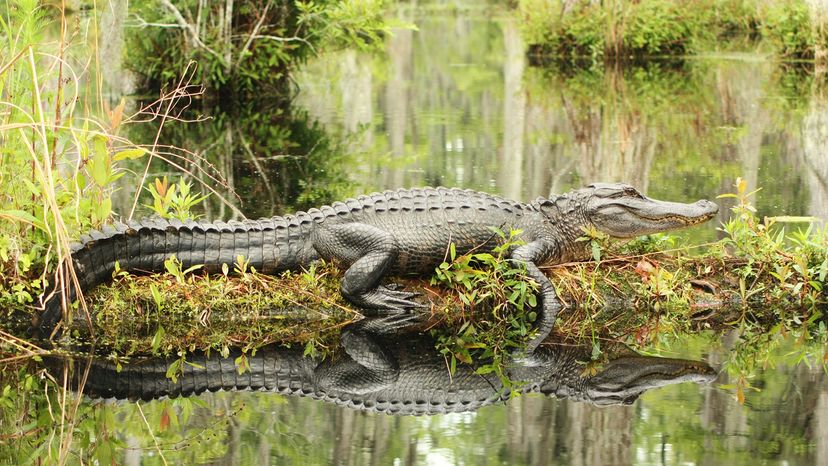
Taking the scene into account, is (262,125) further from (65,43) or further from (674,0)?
(674,0)

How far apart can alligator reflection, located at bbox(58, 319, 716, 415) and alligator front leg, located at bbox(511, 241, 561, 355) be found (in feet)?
1.22

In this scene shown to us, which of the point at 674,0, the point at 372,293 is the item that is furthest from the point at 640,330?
the point at 674,0

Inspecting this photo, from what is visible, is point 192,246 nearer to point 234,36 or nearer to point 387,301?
point 387,301

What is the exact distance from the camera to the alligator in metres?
6.35

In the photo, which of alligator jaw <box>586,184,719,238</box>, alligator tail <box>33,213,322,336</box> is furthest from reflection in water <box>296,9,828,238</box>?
alligator tail <box>33,213,322,336</box>

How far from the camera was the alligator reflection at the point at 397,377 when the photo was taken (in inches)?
204

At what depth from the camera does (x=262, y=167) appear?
11625mm

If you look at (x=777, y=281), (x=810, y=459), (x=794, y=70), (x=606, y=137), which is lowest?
(x=810, y=459)

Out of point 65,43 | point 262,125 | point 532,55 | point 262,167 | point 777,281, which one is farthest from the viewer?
point 532,55

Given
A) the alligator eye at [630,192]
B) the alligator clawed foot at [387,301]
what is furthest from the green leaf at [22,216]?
the alligator eye at [630,192]

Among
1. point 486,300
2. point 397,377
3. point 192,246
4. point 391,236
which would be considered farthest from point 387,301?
point 192,246

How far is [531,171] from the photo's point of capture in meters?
11.5

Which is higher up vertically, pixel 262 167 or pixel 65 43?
pixel 65 43

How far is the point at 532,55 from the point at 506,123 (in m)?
10.1
